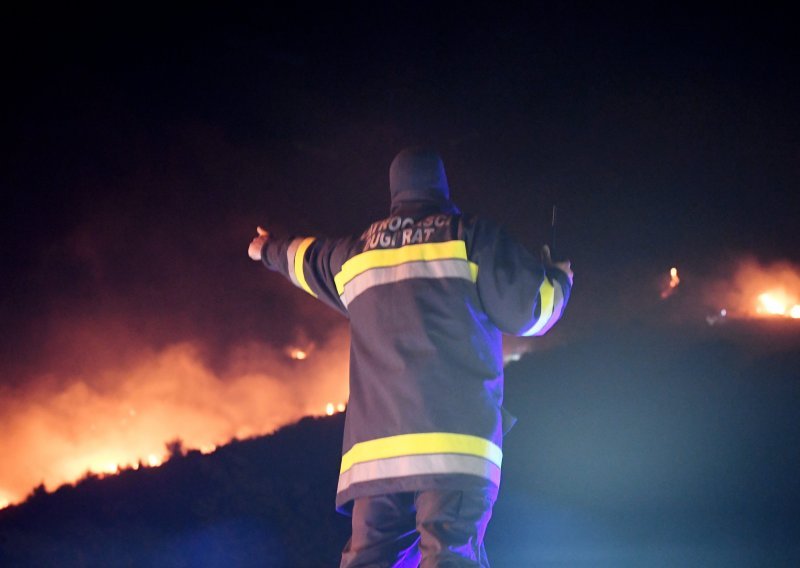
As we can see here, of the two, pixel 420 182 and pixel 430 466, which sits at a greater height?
pixel 420 182

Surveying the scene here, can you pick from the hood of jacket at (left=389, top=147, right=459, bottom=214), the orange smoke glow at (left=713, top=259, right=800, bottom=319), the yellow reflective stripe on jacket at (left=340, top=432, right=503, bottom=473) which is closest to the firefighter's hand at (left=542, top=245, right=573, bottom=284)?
the hood of jacket at (left=389, top=147, right=459, bottom=214)

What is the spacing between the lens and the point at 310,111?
239 inches

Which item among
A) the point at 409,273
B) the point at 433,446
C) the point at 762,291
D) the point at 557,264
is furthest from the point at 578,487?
the point at 762,291

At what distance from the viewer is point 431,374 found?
2652mm

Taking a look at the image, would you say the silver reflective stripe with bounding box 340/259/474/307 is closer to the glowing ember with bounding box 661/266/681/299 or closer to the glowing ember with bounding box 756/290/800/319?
the glowing ember with bounding box 661/266/681/299

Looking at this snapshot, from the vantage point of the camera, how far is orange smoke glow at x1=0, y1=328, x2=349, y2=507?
576 cm

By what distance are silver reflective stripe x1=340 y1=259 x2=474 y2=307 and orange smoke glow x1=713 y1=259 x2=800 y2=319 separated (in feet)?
13.7

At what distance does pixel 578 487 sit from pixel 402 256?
241 centimetres

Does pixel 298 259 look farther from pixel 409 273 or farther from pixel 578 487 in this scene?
pixel 578 487

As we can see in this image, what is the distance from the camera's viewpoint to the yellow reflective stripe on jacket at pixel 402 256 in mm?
2750

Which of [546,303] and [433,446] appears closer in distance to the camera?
[433,446]

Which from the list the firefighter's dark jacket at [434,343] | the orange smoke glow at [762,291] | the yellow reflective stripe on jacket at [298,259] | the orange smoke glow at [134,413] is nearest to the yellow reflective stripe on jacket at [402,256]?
the firefighter's dark jacket at [434,343]

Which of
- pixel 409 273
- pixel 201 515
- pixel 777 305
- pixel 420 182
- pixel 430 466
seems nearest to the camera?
pixel 430 466

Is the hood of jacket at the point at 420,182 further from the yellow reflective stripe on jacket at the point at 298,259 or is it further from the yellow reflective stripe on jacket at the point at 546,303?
the yellow reflective stripe on jacket at the point at 546,303
